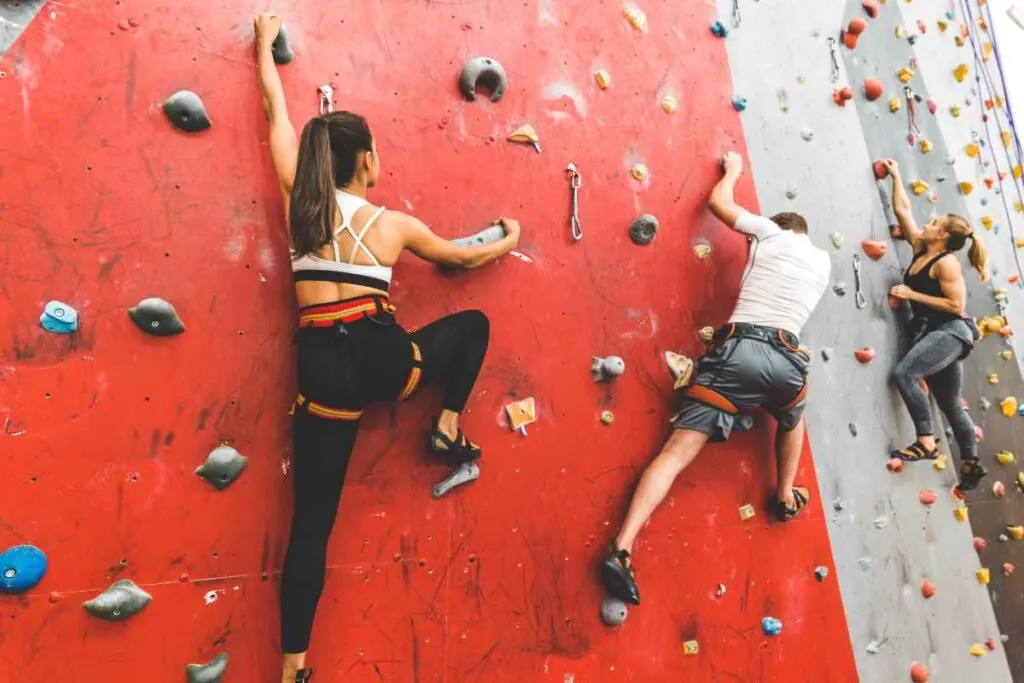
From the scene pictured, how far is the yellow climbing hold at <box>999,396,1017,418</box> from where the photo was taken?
11.4ft

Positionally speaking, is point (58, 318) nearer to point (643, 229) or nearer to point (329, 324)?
point (329, 324)

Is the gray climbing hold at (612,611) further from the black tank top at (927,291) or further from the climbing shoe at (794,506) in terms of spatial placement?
the black tank top at (927,291)

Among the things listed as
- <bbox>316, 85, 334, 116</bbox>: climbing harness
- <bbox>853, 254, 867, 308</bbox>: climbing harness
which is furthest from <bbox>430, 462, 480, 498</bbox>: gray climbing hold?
<bbox>853, 254, 867, 308</bbox>: climbing harness

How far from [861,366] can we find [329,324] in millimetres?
2483

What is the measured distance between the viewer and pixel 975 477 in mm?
3062

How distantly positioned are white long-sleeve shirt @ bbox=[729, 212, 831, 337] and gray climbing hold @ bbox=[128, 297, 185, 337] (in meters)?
1.82

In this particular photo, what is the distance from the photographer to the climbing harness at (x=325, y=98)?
183 cm

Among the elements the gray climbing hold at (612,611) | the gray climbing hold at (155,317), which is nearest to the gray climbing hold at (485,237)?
the gray climbing hold at (155,317)

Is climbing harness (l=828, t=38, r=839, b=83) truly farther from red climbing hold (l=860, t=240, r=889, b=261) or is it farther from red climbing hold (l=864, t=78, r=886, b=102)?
red climbing hold (l=860, t=240, r=889, b=261)

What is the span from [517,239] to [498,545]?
99 centimetres

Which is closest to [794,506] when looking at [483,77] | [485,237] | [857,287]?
[857,287]

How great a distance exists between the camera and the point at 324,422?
1553 millimetres

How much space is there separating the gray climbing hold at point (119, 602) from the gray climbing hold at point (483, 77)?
1722mm

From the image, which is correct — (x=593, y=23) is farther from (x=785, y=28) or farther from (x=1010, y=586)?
(x=1010, y=586)
